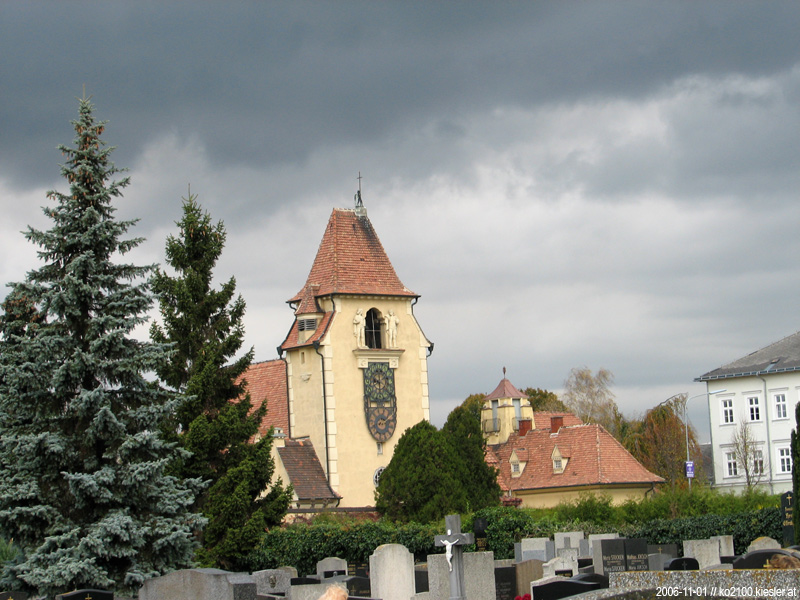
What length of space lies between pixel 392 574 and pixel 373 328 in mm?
32300

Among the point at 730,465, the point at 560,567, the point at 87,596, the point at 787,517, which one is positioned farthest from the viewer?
the point at 730,465

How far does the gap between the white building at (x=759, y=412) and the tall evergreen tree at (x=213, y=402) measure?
146 feet

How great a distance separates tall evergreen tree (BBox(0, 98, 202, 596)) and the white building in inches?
2052

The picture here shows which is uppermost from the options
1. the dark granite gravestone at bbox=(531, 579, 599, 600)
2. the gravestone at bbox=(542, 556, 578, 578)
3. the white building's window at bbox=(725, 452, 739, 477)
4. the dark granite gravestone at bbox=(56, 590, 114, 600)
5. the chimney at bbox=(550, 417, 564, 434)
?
the chimney at bbox=(550, 417, 564, 434)

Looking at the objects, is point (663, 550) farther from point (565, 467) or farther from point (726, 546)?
point (565, 467)

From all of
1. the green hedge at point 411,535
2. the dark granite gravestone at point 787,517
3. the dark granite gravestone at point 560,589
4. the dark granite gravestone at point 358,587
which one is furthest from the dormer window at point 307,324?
the dark granite gravestone at point 560,589

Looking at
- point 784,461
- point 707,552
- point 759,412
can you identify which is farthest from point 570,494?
point 707,552

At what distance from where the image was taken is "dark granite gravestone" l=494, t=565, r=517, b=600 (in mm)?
23406

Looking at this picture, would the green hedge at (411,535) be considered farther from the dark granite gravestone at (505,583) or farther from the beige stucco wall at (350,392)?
the beige stucco wall at (350,392)

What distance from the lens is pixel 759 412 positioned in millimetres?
72312

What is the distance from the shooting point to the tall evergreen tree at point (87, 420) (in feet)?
69.7

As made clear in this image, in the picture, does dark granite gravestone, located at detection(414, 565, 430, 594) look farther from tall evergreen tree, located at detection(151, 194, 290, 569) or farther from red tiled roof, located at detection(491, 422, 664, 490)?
red tiled roof, located at detection(491, 422, 664, 490)

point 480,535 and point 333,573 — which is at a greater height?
point 480,535

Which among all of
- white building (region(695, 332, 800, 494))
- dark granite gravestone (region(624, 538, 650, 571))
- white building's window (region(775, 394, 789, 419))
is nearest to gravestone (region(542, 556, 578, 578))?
dark granite gravestone (region(624, 538, 650, 571))
